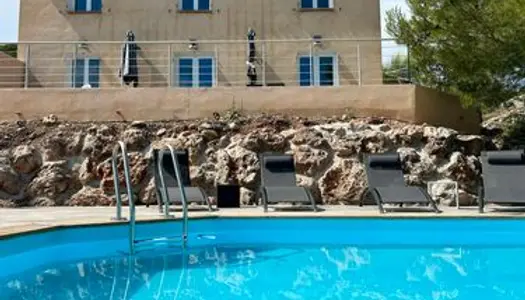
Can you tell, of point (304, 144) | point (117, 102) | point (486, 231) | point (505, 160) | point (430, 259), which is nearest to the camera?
point (430, 259)

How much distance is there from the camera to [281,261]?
6156 mm

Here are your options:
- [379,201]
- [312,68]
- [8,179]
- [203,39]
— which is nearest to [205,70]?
[203,39]

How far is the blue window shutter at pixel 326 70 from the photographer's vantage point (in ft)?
57.7

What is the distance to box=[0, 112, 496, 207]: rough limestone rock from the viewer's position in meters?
11.9

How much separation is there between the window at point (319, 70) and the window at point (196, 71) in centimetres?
315

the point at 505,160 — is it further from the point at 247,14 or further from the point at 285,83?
the point at 247,14

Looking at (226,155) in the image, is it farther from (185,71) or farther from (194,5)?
(194,5)

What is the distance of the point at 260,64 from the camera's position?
1719 centimetres

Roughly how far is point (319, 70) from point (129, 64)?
21.2 feet

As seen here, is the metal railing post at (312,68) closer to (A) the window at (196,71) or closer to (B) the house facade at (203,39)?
(B) the house facade at (203,39)

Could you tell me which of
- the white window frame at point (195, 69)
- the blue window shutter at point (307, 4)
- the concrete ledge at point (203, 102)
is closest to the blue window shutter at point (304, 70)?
the blue window shutter at point (307, 4)

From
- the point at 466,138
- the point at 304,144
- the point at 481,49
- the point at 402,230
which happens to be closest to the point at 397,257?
the point at 402,230

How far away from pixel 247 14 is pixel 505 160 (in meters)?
10.9

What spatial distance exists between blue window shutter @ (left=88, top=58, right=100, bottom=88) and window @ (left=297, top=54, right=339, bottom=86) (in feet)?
22.9
